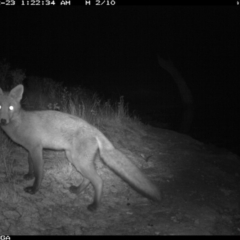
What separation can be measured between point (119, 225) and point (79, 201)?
997 mm

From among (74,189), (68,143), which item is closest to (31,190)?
(74,189)

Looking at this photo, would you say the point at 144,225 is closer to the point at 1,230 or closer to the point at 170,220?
the point at 170,220

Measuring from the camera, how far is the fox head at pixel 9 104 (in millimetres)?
5387

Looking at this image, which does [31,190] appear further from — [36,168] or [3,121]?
[3,121]

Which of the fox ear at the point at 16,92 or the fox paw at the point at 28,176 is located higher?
the fox ear at the point at 16,92

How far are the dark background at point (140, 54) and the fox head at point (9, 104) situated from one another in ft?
24.2

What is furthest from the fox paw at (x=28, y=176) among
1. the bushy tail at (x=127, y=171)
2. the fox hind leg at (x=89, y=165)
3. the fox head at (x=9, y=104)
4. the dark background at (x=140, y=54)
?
the dark background at (x=140, y=54)

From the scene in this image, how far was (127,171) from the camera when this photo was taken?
16.8 feet

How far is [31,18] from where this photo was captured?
2477 centimetres

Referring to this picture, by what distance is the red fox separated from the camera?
5020 mm

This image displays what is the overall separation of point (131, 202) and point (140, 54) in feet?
105

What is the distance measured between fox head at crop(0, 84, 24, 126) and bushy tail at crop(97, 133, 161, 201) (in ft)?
5.14

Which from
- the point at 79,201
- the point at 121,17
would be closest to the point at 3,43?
the point at 121,17

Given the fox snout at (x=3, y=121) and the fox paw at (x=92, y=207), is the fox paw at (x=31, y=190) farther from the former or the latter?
the fox snout at (x=3, y=121)
